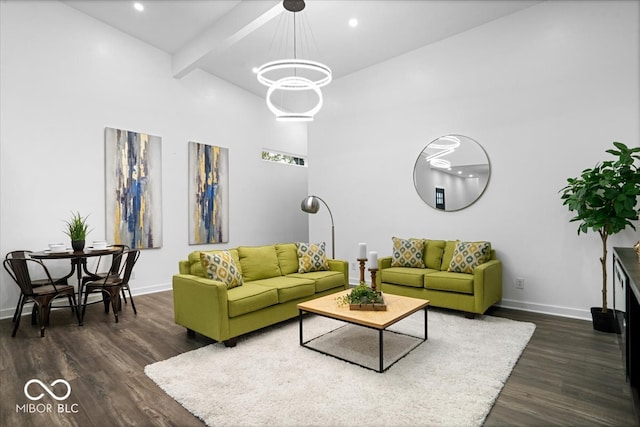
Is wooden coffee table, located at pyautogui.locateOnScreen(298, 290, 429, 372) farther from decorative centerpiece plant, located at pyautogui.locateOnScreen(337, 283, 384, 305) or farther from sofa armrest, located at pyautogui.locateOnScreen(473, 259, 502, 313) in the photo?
sofa armrest, located at pyautogui.locateOnScreen(473, 259, 502, 313)

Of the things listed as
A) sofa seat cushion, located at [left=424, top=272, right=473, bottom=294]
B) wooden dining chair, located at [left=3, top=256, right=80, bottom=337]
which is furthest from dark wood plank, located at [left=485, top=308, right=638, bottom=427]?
wooden dining chair, located at [left=3, top=256, right=80, bottom=337]

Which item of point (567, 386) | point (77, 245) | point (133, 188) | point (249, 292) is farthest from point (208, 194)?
point (567, 386)

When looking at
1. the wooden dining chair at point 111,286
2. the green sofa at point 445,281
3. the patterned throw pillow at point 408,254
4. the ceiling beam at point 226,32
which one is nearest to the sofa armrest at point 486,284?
the green sofa at point 445,281

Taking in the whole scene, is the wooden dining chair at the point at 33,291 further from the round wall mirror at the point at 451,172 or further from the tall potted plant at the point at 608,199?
the tall potted plant at the point at 608,199

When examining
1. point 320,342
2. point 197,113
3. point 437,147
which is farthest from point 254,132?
point 320,342

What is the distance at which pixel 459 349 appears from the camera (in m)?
3.01

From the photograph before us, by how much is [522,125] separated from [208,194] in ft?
16.7

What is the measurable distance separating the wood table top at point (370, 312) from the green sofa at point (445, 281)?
35.4 inches

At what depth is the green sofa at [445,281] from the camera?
3.81m

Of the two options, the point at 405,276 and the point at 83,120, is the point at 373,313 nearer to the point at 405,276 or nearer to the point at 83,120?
the point at 405,276

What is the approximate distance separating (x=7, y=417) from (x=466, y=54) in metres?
5.91

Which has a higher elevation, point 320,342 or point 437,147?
point 437,147

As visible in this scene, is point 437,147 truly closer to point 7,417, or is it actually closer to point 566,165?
point 566,165

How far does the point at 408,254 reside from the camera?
15.5 feet
